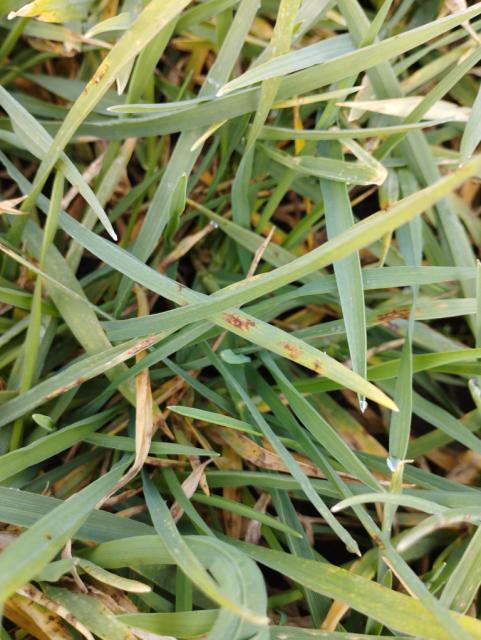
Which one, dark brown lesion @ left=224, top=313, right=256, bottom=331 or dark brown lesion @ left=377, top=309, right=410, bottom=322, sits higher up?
dark brown lesion @ left=224, top=313, right=256, bottom=331

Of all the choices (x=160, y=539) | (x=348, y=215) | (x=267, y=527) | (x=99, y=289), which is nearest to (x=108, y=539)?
(x=160, y=539)

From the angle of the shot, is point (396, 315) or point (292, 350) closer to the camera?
point (292, 350)

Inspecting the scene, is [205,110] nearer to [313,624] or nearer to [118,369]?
[118,369]

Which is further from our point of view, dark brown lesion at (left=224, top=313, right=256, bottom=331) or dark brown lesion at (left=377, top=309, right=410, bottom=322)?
dark brown lesion at (left=377, top=309, right=410, bottom=322)

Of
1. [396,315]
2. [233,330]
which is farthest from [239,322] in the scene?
[396,315]

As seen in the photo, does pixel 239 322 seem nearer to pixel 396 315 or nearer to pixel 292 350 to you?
pixel 292 350

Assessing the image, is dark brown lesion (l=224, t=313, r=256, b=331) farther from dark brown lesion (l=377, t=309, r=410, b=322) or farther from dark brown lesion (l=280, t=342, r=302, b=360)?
dark brown lesion (l=377, t=309, r=410, b=322)

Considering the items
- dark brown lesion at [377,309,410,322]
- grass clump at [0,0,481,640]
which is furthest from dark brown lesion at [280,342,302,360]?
dark brown lesion at [377,309,410,322]
